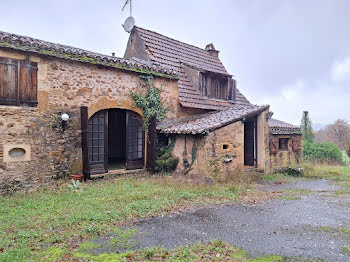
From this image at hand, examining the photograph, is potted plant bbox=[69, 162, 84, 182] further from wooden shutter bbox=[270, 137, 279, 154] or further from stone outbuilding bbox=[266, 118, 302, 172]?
wooden shutter bbox=[270, 137, 279, 154]

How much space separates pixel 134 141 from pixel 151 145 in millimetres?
752

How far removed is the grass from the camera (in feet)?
12.6

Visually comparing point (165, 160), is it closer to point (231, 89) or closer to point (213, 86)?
point (213, 86)

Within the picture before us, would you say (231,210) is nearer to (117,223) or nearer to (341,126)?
(117,223)

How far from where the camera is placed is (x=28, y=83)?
7.69 m

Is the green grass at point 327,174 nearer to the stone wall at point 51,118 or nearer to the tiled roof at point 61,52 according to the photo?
the tiled roof at point 61,52

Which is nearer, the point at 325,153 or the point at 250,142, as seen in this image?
the point at 250,142

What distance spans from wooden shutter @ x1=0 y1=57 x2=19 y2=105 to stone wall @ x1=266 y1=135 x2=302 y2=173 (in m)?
11.0

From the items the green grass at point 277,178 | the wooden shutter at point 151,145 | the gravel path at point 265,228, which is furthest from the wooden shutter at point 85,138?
the green grass at point 277,178

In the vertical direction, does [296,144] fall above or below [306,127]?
below

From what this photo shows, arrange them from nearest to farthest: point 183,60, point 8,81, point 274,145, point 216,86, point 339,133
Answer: point 8,81 → point 274,145 → point 216,86 → point 183,60 → point 339,133

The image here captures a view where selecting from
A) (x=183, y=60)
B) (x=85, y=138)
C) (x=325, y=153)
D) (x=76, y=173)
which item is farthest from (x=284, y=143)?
(x=76, y=173)

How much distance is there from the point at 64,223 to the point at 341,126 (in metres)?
34.7

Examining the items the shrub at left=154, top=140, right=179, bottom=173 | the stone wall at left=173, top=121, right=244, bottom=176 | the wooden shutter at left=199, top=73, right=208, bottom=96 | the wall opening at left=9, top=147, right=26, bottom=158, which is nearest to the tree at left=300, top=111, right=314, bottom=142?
the wooden shutter at left=199, top=73, right=208, bottom=96
